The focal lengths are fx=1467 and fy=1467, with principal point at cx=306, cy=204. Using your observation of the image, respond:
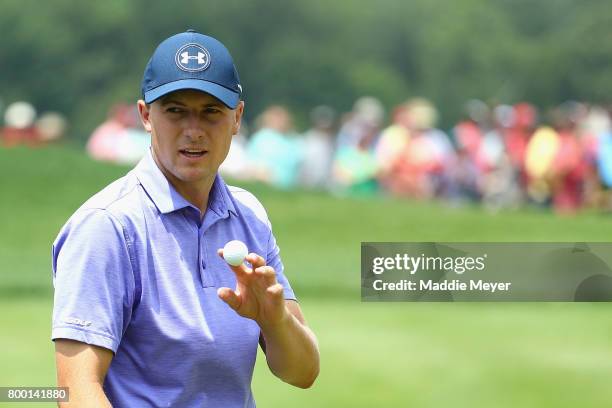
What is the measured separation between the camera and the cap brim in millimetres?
3471

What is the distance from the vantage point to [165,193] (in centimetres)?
351

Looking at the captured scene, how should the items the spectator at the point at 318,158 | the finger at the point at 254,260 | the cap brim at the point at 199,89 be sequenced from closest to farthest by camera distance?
the finger at the point at 254,260 → the cap brim at the point at 199,89 → the spectator at the point at 318,158

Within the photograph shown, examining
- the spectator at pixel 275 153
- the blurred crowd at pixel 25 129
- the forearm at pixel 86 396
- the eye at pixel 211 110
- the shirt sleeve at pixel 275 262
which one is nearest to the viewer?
the forearm at pixel 86 396

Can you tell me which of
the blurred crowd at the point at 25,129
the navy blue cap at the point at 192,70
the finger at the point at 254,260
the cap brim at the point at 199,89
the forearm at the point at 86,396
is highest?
the blurred crowd at the point at 25,129

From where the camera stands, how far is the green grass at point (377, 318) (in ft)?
32.3

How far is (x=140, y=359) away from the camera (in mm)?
3414

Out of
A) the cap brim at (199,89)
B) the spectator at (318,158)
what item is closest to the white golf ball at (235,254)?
the cap brim at (199,89)

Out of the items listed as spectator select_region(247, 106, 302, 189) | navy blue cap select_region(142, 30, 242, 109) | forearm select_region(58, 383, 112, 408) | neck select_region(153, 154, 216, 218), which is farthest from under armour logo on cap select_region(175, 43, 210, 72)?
spectator select_region(247, 106, 302, 189)

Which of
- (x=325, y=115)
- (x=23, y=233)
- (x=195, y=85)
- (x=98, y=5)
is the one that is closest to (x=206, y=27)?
(x=98, y=5)

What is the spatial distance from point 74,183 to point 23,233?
263cm

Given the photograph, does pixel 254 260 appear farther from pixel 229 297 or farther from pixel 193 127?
pixel 193 127

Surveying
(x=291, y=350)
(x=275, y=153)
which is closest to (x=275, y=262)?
(x=291, y=350)

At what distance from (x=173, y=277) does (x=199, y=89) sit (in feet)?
1.47

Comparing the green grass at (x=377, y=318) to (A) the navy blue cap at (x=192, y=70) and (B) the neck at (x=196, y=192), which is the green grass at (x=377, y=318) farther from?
(A) the navy blue cap at (x=192, y=70)
